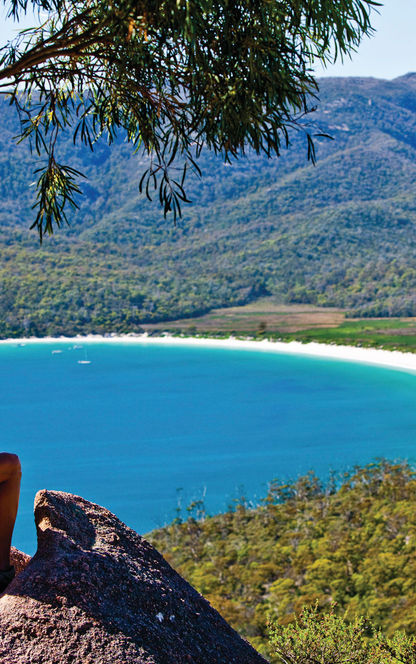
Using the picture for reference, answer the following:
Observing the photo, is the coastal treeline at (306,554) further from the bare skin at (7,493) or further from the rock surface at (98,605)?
the bare skin at (7,493)

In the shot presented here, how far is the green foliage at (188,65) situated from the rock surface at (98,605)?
1.32 meters

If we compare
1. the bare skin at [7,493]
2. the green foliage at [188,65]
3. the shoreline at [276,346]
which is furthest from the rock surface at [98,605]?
the shoreline at [276,346]

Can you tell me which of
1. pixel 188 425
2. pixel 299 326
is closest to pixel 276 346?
pixel 299 326

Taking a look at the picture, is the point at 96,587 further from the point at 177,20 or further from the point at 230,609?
the point at 230,609

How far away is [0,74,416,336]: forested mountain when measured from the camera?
85625mm

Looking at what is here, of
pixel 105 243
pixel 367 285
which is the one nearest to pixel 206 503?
pixel 367 285

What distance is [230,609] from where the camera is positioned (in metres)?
11.2

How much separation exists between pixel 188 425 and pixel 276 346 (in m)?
31.5

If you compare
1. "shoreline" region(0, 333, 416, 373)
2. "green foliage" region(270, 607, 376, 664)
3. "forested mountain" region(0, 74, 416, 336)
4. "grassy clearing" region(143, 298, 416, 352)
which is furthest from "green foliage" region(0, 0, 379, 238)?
"forested mountain" region(0, 74, 416, 336)

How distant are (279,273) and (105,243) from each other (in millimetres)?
30097

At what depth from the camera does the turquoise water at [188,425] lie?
25.3m

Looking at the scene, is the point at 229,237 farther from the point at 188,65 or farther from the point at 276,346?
the point at 188,65

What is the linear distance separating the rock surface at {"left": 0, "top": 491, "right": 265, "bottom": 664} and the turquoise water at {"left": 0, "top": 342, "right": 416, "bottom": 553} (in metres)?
15.9

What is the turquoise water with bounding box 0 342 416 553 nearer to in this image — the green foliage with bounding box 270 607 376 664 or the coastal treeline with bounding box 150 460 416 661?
the coastal treeline with bounding box 150 460 416 661
